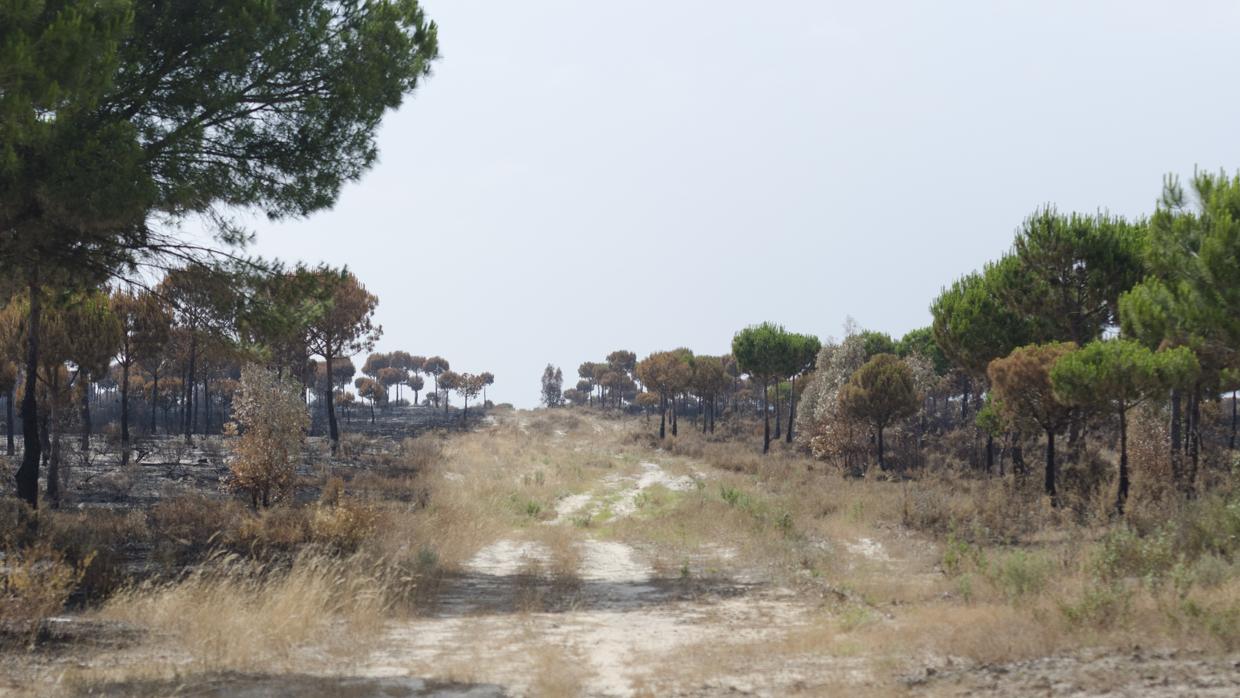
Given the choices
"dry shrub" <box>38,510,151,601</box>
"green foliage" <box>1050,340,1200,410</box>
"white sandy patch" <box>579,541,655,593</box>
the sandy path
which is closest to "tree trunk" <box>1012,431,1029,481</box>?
"green foliage" <box>1050,340,1200,410</box>

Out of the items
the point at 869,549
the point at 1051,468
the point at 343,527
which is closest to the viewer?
the point at 343,527

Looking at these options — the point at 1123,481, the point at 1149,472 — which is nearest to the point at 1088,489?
the point at 1149,472

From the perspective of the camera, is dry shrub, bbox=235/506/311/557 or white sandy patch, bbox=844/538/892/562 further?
white sandy patch, bbox=844/538/892/562

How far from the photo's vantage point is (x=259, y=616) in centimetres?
911

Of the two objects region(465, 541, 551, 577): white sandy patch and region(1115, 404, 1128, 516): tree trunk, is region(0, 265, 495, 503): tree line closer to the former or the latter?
region(465, 541, 551, 577): white sandy patch

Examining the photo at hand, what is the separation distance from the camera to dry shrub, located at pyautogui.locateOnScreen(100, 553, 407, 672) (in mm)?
8164

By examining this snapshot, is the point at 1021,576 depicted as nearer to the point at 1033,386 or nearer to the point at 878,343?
the point at 1033,386

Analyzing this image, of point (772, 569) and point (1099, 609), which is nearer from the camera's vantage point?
point (1099, 609)

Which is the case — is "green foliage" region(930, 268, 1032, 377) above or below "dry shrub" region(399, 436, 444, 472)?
above

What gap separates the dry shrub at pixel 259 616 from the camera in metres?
8.16

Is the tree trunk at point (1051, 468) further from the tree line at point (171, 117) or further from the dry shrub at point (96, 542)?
the dry shrub at point (96, 542)

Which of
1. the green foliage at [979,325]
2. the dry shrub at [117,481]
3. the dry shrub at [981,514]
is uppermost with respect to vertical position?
the green foliage at [979,325]

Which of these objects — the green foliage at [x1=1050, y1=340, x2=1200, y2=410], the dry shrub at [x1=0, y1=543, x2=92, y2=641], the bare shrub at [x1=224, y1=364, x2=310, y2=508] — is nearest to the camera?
the dry shrub at [x1=0, y1=543, x2=92, y2=641]

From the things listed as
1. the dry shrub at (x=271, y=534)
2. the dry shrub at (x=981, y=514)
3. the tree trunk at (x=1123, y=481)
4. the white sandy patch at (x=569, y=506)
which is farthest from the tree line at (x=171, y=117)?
the tree trunk at (x=1123, y=481)
